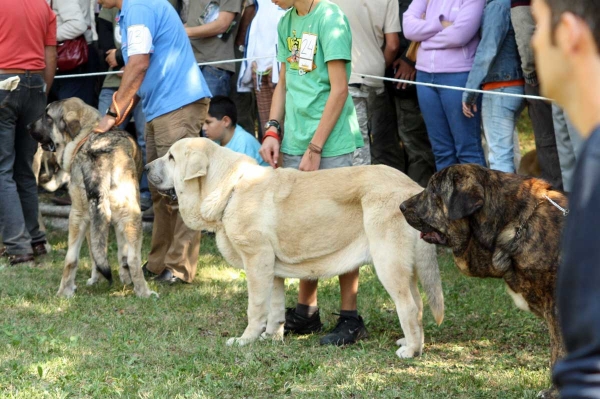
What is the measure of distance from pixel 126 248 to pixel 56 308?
0.89 meters

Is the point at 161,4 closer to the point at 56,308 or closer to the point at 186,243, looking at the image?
the point at 186,243

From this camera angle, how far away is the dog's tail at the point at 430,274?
5.18 meters

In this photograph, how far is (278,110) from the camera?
20.5ft

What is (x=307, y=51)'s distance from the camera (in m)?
5.71

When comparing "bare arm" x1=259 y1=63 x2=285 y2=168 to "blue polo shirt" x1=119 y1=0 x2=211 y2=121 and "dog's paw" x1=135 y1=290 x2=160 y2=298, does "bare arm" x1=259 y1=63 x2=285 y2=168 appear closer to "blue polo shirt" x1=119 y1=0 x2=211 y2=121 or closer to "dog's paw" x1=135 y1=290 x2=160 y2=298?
"blue polo shirt" x1=119 y1=0 x2=211 y2=121

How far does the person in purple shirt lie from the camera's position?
7.64 metres

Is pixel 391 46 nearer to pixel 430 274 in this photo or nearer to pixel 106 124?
pixel 106 124

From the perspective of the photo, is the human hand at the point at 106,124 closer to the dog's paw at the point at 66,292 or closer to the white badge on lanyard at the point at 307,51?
the dog's paw at the point at 66,292

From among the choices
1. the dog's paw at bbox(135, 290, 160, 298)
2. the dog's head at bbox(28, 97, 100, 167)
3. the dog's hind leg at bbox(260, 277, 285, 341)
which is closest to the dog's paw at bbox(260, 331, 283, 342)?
the dog's hind leg at bbox(260, 277, 285, 341)

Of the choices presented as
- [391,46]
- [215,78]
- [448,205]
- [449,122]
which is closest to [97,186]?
[215,78]

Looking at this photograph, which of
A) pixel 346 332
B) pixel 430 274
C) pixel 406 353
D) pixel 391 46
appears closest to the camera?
pixel 430 274

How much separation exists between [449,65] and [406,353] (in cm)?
338

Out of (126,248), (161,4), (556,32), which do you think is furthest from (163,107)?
(556,32)

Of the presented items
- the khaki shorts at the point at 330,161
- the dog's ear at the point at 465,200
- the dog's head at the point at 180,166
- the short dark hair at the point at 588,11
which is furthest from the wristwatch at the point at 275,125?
the short dark hair at the point at 588,11
